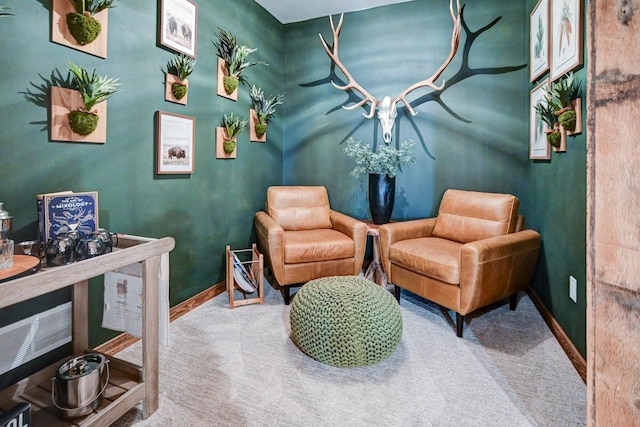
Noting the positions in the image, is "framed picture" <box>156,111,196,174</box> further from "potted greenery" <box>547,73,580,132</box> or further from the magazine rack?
"potted greenery" <box>547,73,580,132</box>

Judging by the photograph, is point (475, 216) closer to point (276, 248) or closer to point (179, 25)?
point (276, 248)

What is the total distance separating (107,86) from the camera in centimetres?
177

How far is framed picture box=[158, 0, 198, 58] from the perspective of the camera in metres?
2.19

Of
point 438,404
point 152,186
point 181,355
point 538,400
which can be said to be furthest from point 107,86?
point 538,400

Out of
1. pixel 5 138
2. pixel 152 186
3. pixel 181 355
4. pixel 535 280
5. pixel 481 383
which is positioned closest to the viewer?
pixel 5 138

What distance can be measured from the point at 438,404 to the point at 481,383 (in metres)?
0.31

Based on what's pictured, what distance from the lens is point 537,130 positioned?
269 cm

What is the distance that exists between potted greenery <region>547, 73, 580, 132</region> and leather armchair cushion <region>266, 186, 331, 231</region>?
6.50 feet

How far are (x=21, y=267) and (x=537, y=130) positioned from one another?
3276 mm

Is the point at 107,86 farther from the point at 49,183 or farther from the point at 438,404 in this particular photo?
the point at 438,404

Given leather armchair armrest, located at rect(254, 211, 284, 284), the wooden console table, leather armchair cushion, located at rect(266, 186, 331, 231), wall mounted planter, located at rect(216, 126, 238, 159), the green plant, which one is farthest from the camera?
leather armchair cushion, located at rect(266, 186, 331, 231)

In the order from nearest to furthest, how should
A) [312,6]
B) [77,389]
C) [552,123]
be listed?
[77,389], [552,123], [312,6]

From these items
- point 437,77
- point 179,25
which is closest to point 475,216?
point 437,77

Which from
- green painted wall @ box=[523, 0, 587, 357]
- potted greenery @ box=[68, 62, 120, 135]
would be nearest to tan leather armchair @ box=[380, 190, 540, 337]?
green painted wall @ box=[523, 0, 587, 357]
